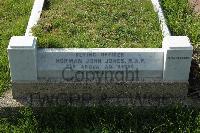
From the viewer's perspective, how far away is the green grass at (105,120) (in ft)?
16.9

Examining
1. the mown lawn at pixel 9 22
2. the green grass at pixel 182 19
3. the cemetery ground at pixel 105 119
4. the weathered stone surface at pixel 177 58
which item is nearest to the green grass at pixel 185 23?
the green grass at pixel 182 19

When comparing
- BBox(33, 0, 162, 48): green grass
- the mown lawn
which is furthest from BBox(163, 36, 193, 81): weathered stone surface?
the mown lawn

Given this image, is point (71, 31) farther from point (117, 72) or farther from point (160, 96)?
point (160, 96)

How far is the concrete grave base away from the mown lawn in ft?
1.70

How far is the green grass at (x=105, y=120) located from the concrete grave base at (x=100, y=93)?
13cm

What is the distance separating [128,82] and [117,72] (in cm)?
19

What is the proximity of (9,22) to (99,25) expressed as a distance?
5.90ft

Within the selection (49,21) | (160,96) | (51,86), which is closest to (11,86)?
(51,86)

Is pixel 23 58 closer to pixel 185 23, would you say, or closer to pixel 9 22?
pixel 9 22

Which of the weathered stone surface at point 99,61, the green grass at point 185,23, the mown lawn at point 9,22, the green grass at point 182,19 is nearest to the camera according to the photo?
the weathered stone surface at point 99,61

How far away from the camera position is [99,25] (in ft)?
21.5

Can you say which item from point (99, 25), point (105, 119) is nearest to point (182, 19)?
point (99, 25)

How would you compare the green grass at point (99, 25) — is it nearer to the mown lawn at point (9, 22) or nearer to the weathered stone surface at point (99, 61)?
the weathered stone surface at point (99, 61)

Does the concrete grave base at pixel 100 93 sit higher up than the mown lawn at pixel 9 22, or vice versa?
the mown lawn at pixel 9 22
